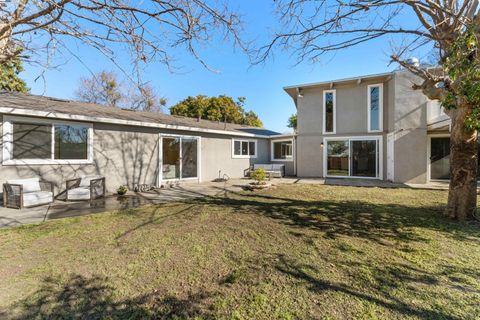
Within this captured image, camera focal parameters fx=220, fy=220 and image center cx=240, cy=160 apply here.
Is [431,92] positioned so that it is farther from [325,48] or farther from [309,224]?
[309,224]

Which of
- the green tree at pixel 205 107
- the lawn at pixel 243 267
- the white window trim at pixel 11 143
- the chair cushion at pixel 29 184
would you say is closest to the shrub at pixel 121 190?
the white window trim at pixel 11 143

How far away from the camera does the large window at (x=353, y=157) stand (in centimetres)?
1198

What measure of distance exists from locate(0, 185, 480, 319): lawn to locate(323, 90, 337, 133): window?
8.15 m

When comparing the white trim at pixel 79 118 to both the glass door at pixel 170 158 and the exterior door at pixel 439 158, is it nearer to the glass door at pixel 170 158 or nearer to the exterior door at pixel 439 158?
the glass door at pixel 170 158

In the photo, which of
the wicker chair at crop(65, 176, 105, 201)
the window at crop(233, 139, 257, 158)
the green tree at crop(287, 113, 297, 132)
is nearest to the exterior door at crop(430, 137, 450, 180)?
the window at crop(233, 139, 257, 158)

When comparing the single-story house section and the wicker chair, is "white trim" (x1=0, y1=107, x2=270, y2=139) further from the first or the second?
the wicker chair

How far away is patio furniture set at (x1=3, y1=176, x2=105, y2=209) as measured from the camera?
5.88 m

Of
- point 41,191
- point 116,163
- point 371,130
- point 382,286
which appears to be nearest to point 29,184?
point 41,191

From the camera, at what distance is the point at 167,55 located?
5066 mm

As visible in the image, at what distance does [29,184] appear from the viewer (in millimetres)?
6234

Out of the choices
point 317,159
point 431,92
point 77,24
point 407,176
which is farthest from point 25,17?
point 407,176

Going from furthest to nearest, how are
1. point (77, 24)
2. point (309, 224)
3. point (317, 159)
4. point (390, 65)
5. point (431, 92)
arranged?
point (317, 159) → point (390, 65) → point (431, 92) → point (309, 224) → point (77, 24)

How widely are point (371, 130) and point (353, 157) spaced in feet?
5.60

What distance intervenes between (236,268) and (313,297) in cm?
106
